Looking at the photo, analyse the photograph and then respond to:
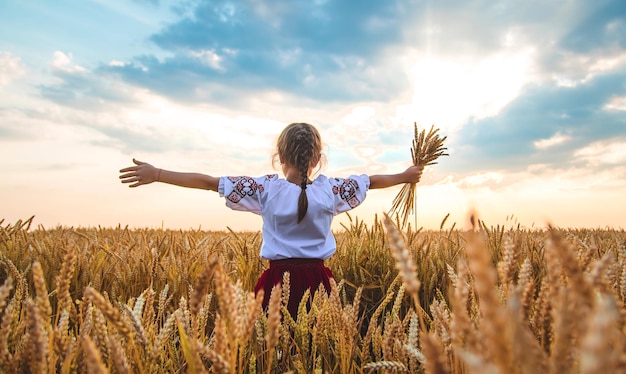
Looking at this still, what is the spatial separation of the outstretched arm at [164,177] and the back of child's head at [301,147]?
0.62 metres

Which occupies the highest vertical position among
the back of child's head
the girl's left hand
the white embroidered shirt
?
the back of child's head

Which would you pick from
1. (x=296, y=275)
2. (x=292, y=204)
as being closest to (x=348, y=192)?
(x=292, y=204)

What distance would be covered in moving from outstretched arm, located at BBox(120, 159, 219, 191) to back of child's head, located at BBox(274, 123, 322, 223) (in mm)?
624

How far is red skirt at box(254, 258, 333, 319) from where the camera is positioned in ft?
11.8

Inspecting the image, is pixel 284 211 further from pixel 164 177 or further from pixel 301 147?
pixel 164 177

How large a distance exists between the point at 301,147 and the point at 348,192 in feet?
1.76

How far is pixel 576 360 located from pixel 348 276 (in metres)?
2.76

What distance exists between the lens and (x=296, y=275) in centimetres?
365

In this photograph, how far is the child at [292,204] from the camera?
3.64m

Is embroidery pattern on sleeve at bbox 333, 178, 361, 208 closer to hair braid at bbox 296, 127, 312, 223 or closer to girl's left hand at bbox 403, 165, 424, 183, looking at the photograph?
hair braid at bbox 296, 127, 312, 223

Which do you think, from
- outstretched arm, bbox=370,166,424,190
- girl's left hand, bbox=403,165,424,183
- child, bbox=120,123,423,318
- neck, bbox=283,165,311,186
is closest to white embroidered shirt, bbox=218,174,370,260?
child, bbox=120,123,423,318

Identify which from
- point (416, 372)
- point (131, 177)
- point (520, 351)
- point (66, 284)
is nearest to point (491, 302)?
point (520, 351)

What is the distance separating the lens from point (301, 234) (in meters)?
3.76

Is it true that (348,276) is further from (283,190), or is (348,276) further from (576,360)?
(576,360)
